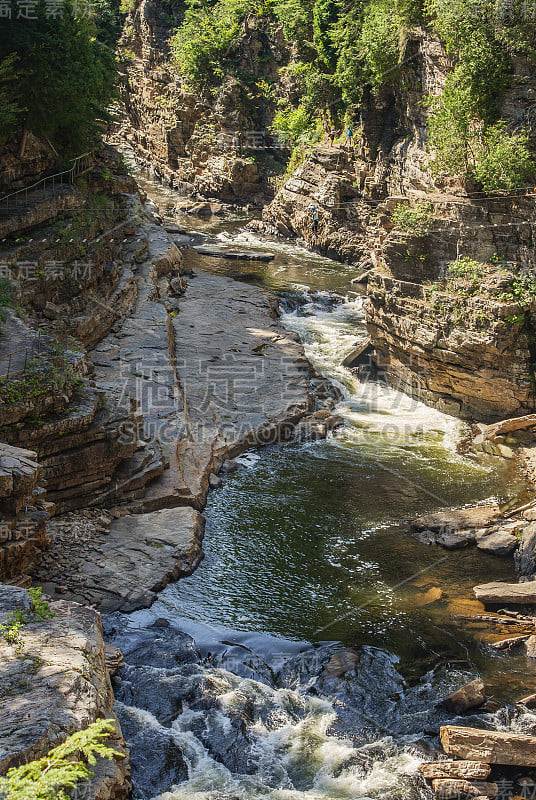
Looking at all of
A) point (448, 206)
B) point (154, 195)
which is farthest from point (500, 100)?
point (154, 195)

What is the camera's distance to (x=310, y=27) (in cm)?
3803

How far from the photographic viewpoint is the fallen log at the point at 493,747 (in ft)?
28.1

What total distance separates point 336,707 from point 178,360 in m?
12.4

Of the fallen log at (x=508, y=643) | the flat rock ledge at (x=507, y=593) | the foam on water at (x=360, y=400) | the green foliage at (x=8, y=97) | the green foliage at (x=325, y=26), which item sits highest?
the green foliage at (x=325, y=26)

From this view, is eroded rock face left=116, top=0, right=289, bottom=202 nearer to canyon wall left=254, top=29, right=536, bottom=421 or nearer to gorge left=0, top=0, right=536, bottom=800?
gorge left=0, top=0, right=536, bottom=800

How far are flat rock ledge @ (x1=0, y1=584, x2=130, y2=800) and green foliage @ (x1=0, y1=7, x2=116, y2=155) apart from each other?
14.4m

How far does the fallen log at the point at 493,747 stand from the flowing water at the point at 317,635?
0.43 metres

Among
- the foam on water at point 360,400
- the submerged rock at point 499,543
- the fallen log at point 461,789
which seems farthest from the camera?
the foam on water at point 360,400

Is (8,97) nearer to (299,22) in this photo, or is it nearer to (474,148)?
(474,148)

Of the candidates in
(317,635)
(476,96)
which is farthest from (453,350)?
(317,635)

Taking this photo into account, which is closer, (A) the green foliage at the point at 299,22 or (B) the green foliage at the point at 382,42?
(B) the green foliage at the point at 382,42

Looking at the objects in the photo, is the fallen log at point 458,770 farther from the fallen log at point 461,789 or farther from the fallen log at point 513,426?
the fallen log at point 513,426

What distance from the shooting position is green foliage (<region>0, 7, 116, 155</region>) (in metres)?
18.8

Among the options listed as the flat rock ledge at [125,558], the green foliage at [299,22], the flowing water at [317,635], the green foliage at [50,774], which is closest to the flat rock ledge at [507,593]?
the flowing water at [317,635]
